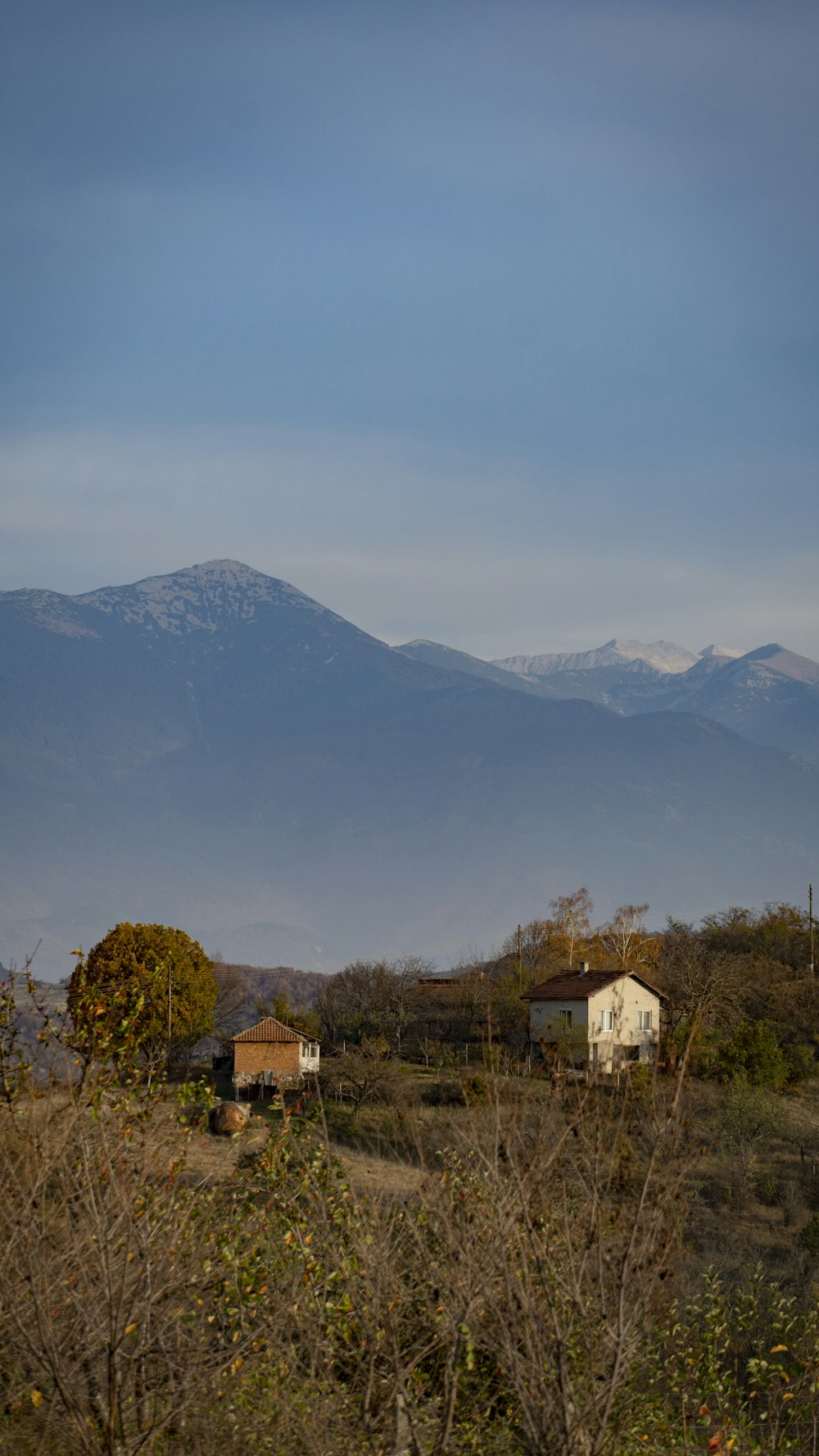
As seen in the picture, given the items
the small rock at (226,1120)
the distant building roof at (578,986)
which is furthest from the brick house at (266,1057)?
the small rock at (226,1120)

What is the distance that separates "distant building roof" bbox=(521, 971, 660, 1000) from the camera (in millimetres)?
75625

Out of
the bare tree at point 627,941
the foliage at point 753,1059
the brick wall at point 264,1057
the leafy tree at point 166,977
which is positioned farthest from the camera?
the bare tree at point 627,941

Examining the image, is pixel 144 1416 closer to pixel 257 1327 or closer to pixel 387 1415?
pixel 257 1327

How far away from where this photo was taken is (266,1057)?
7231cm

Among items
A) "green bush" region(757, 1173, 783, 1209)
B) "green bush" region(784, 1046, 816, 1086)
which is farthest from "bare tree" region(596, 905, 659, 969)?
"green bush" region(757, 1173, 783, 1209)

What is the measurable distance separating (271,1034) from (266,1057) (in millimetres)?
1651

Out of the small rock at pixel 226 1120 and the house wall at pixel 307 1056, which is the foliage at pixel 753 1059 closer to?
the house wall at pixel 307 1056

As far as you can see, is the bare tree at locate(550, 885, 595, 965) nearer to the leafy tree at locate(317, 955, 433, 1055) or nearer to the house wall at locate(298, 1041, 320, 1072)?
the leafy tree at locate(317, 955, 433, 1055)

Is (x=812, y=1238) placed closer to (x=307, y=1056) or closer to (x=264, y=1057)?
(x=264, y=1057)

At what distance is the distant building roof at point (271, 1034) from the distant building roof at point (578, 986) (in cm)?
1354

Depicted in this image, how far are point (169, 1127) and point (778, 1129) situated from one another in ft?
160

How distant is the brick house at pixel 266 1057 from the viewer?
69994 millimetres

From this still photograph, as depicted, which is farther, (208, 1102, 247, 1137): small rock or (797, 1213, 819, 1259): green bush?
(208, 1102, 247, 1137): small rock

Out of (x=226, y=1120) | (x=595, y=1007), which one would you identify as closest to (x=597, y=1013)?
(x=595, y=1007)
